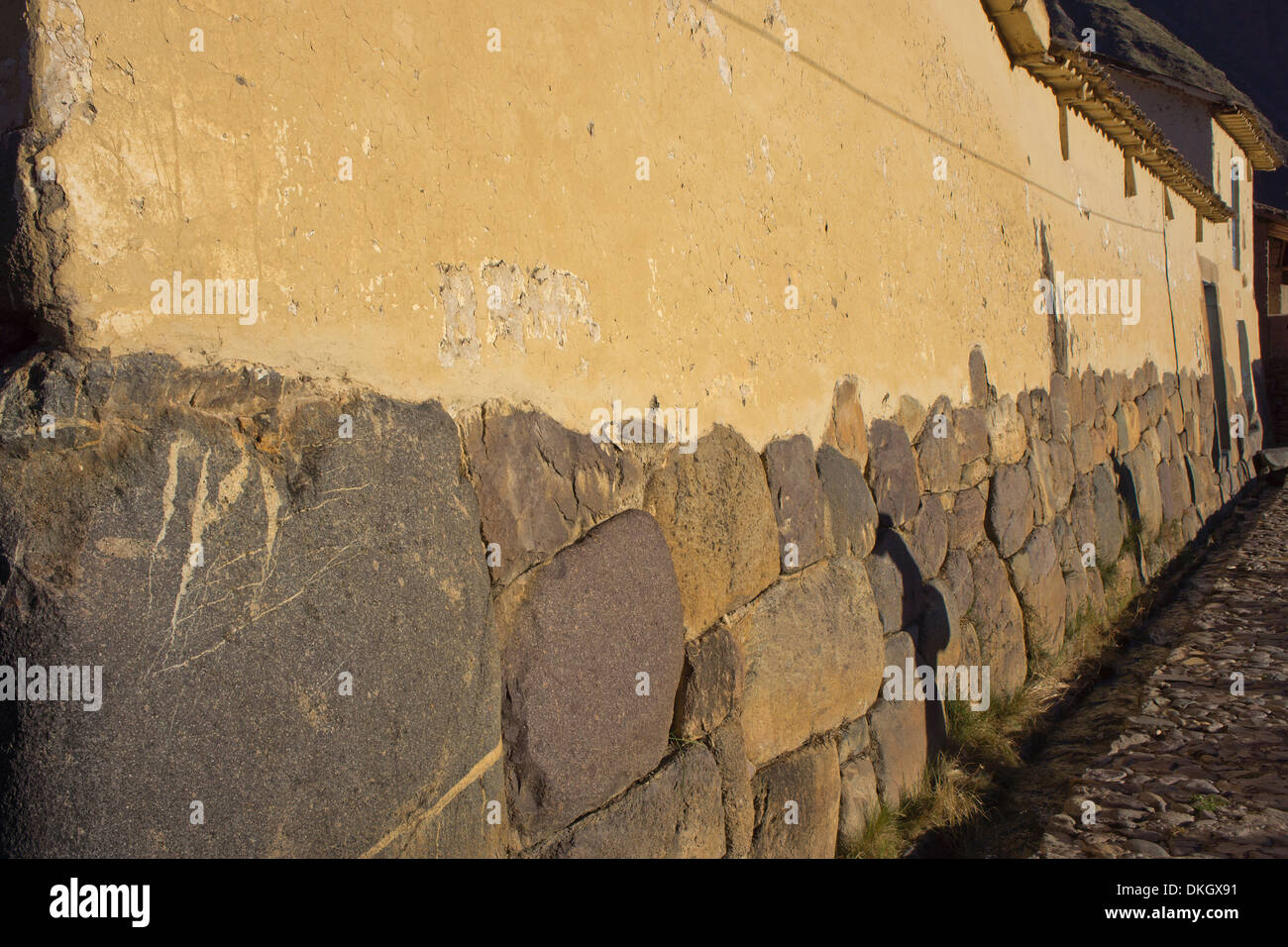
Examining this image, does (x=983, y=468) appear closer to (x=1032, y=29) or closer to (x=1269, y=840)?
(x=1269, y=840)

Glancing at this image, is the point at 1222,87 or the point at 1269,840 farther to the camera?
the point at 1222,87

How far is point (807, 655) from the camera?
2834mm

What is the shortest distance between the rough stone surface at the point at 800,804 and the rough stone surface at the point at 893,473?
3.29 ft

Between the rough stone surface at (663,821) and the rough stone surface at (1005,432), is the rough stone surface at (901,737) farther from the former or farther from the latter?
the rough stone surface at (1005,432)

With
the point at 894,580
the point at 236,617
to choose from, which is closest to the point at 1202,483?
the point at 894,580

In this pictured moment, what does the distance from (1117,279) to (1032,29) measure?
2854mm

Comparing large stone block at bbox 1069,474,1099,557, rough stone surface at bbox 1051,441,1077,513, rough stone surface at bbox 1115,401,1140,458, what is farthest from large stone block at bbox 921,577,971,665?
rough stone surface at bbox 1115,401,1140,458

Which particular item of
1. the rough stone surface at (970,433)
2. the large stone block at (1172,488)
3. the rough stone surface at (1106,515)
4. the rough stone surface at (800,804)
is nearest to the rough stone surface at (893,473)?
the rough stone surface at (970,433)

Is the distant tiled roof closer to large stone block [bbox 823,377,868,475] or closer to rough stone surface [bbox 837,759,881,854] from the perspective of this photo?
large stone block [bbox 823,377,868,475]

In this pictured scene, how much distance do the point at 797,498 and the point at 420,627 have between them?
1.55m

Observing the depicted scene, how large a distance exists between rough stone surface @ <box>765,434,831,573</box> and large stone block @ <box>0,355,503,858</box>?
1.28 meters

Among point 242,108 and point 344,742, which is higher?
point 242,108
